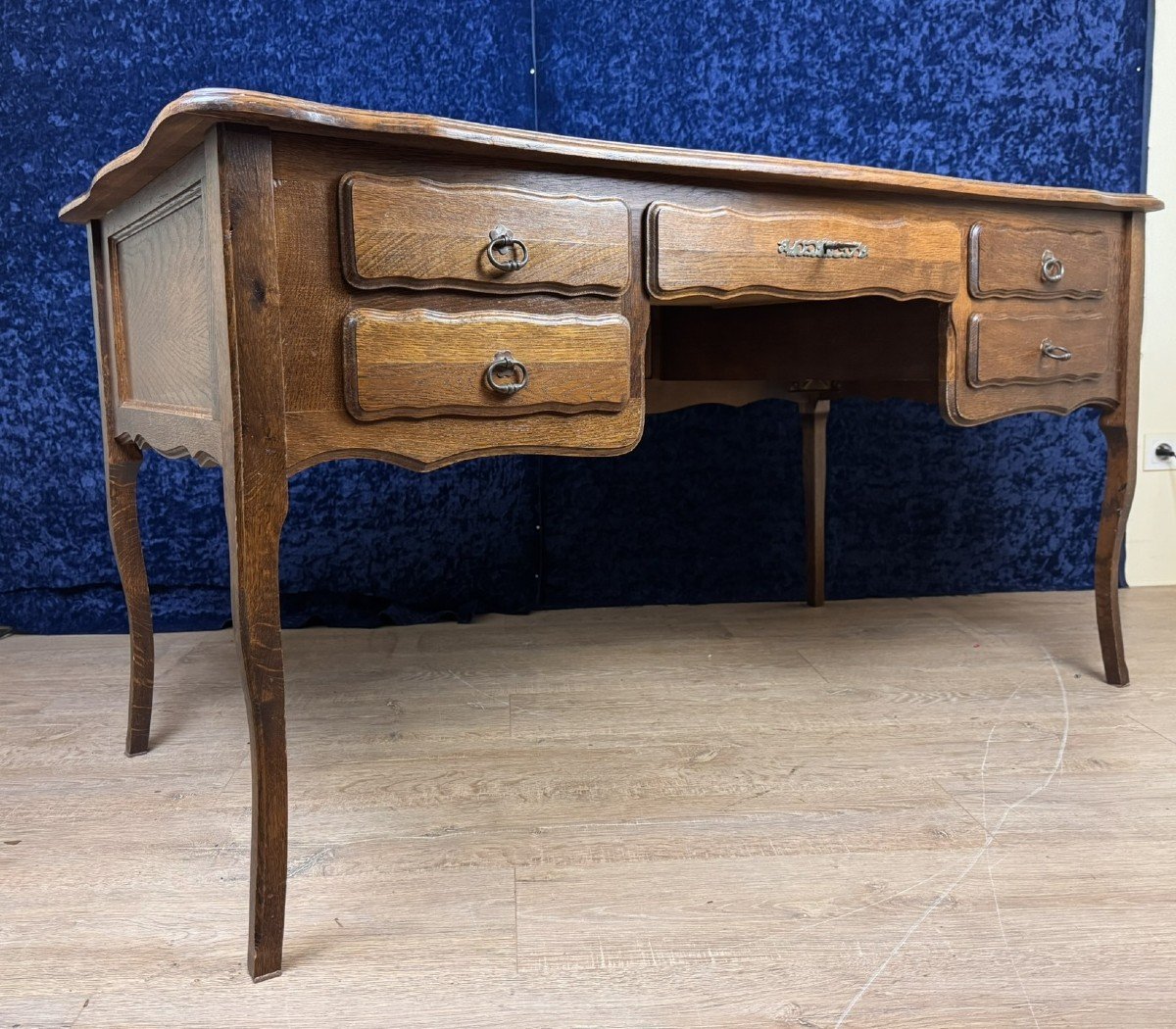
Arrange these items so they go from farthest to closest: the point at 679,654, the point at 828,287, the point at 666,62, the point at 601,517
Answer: the point at 601,517
the point at 666,62
the point at 679,654
the point at 828,287

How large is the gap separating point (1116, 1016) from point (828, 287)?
84 centimetres

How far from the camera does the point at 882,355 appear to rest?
165cm

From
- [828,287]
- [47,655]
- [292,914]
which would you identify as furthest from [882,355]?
[47,655]

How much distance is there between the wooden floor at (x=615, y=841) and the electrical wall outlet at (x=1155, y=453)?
0.73 metres

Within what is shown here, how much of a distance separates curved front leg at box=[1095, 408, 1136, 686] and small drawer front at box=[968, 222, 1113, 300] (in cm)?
23

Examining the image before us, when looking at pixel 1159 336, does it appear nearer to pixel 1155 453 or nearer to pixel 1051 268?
pixel 1155 453

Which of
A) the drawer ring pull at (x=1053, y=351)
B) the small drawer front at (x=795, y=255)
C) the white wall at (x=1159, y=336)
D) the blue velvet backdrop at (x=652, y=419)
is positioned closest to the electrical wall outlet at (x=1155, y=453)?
the white wall at (x=1159, y=336)

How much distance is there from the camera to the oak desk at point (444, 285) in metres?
0.90

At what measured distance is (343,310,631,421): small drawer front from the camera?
37.9 inches

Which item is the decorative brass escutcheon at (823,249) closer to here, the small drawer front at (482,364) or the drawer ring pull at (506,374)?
the small drawer front at (482,364)

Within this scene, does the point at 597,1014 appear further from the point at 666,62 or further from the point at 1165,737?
the point at 666,62

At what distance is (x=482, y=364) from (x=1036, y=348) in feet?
3.03

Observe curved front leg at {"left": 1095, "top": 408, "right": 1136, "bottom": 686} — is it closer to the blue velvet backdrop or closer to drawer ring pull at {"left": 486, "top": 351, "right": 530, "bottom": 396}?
the blue velvet backdrop

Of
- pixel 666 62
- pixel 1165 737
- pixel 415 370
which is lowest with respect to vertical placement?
pixel 1165 737
